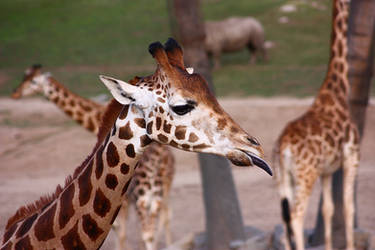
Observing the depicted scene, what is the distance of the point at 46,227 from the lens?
113 inches

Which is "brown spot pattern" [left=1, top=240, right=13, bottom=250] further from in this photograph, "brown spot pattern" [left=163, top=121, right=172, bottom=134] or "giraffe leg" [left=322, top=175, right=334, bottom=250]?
"giraffe leg" [left=322, top=175, right=334, bottom=250]

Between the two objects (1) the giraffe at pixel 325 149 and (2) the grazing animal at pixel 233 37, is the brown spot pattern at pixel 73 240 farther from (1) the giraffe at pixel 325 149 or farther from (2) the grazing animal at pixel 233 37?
(2) the grazing animal at pixel 233 37

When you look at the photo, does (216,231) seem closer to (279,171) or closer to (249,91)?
(279,171)

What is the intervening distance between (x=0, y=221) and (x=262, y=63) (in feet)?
61.2

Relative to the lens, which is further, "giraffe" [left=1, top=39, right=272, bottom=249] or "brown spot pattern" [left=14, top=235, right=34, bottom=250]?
"brown spot pattern" [left=14, top=235, right=34, bottom=250]

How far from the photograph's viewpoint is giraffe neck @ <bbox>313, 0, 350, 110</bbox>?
656 cm

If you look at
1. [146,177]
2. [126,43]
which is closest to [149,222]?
[146,177]

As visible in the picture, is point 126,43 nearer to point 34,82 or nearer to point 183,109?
point 34,82

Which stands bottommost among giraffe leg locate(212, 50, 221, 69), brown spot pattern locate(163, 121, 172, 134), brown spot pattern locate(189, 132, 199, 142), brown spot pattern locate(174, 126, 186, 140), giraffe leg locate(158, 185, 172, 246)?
giraffe leg locate(158, 185, 172, 246)

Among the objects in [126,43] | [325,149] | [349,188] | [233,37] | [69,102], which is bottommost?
[349,188]

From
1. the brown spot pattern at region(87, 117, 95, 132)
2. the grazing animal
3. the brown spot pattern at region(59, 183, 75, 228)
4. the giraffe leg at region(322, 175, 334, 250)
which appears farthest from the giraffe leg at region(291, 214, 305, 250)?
the grazing animal

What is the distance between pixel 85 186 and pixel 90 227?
192mm

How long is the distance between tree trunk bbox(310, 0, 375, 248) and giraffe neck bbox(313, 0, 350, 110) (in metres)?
0.27

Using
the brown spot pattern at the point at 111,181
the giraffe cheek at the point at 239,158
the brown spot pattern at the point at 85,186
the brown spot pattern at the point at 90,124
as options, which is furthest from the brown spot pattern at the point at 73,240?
the brown spot pattern at the point at 90,124
